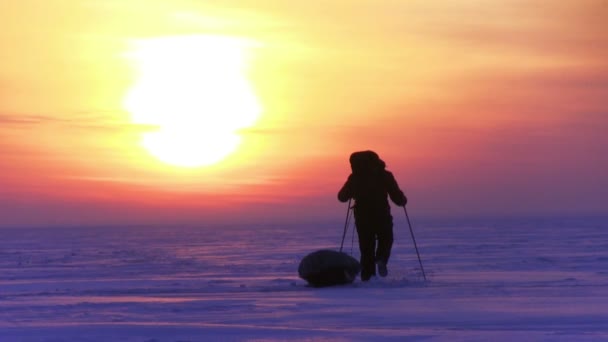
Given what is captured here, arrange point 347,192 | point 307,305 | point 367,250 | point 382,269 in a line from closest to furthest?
point 307,305 < point 382,269 < point 367,250 < point 347,192

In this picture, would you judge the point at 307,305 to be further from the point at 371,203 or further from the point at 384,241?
the point at 371,203

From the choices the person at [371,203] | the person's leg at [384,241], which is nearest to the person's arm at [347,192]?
the person at [371,203]

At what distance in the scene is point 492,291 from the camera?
9742 mm

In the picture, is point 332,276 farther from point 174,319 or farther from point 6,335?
point 6,335

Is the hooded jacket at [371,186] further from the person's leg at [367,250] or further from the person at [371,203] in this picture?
the person's leg at [367,250]

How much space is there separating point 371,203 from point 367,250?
65cm

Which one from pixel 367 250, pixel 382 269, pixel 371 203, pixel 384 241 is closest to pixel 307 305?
pixel 382 269

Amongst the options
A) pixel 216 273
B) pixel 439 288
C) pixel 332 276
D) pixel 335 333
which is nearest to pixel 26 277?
pixel 216 273

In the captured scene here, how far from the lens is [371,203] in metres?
12.7

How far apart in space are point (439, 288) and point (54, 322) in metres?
4.45

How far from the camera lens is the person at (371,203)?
12555 mm

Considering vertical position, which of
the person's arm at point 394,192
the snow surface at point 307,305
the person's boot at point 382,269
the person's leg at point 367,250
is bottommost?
the snow surface at point 307,305

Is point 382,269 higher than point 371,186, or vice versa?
point 371,186

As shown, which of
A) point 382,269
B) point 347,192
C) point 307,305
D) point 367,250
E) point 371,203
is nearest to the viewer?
point 307,305
